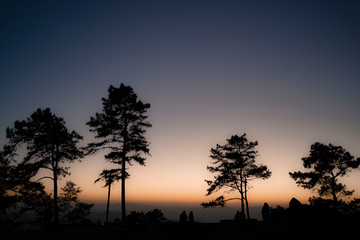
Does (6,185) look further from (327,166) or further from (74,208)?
(327,166)

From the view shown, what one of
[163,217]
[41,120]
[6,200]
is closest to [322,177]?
[163,217]

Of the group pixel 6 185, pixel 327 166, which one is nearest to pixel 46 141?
pixel 6 185

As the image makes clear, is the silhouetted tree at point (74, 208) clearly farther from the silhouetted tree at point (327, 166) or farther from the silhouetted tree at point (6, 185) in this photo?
the silhouetted tree at point (327, 166)

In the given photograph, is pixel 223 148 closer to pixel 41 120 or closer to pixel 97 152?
pixel 97 152

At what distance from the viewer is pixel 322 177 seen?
101 ft

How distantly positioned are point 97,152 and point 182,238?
13.3 m

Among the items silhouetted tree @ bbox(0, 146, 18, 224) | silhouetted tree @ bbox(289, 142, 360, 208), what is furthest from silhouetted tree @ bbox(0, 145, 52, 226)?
silhouetted tree @ bbox(289, 142, 360, 208)

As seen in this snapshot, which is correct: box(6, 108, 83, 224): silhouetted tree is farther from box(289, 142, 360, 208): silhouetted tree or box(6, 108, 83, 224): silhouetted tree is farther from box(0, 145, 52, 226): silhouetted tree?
box(289, 142, 360, 208): silhouetted tree

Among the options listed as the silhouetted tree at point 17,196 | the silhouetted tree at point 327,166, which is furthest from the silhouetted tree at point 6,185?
the silhouetted tree at point 327,166

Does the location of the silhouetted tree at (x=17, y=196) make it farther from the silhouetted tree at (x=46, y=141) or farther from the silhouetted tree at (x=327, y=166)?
the silhouetted tree at (x=327, y=166)

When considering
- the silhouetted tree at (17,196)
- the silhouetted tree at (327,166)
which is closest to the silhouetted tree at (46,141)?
the silhouetted tree at (17,196)

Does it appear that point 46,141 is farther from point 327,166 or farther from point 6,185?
point 327,166

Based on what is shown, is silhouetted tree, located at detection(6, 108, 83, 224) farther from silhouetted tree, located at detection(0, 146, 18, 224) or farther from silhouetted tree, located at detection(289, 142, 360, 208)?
silhouetted tree, located at detection(289, 142, 360, 208)

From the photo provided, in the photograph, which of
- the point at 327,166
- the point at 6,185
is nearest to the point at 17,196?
the point at 6,185
